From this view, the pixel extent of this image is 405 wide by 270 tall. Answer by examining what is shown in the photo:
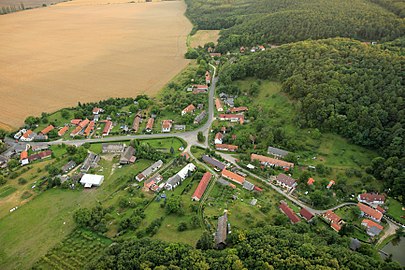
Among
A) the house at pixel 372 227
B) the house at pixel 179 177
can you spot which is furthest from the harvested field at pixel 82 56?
the house at pixel 372 227

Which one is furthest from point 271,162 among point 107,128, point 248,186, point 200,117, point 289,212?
point 107,128

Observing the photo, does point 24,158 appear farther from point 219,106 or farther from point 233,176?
point 219,106

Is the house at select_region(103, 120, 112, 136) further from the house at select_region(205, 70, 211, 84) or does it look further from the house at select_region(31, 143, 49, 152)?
the house at select_region(205, 70, 211, 84)

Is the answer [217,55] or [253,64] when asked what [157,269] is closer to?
[253,64]

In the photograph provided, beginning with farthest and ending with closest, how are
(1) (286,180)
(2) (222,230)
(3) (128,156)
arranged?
(3) (128,156) → (1) (286,180) → (2) (222,230)

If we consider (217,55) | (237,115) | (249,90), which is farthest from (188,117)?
(217,55)
